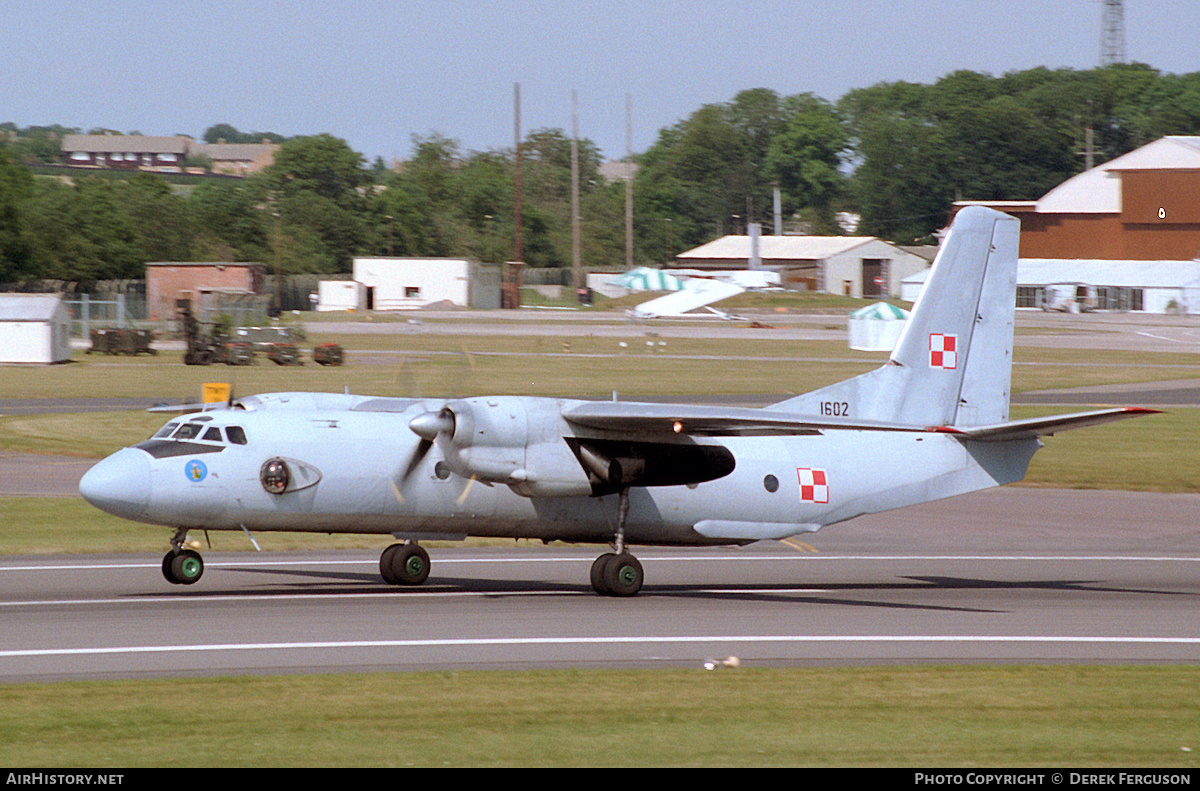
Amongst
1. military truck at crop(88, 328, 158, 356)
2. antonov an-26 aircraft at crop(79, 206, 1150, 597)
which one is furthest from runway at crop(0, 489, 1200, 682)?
military truck at crop(88, 328, 158, 356)

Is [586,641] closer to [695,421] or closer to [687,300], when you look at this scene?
[695,421]

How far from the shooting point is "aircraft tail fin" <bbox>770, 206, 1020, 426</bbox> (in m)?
21.8

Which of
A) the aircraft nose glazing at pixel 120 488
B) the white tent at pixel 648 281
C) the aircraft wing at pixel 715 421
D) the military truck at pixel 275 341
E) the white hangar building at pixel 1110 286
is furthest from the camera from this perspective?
the white hangar building at pixel 1110 286

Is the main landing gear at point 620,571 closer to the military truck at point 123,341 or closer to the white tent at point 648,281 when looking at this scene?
the military truck at point 123,341

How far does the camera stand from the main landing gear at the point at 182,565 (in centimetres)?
1797

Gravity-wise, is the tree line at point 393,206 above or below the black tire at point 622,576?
above

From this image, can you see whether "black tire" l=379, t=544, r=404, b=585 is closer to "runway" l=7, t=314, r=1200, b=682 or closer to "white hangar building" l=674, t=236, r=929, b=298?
"runway" l=7, t=314, r=1200, b=682

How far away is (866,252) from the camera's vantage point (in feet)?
505

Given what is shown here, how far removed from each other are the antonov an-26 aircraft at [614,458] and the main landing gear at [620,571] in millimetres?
26

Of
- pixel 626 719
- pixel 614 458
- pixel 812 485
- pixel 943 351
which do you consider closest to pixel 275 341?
pixel 943 351

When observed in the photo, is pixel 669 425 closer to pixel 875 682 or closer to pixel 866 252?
pixel 875 682

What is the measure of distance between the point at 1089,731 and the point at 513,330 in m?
83.3

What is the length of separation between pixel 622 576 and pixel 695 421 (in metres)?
2.96

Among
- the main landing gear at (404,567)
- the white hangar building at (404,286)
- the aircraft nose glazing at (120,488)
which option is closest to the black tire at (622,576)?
the main landing gear at (404,567)
